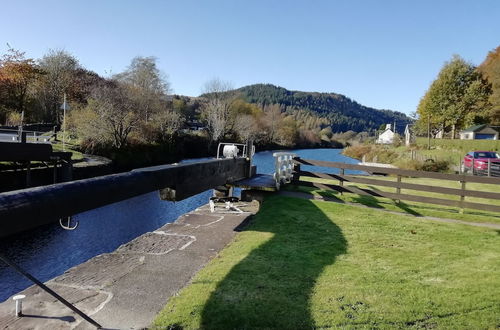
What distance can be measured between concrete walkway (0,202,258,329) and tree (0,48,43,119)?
3961 centimetres

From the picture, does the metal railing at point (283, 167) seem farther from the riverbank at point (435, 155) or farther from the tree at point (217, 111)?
the tree at point (217, 111)

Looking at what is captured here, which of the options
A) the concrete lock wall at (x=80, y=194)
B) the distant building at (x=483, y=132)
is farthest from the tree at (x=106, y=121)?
the distant building at (x=483, y=132)

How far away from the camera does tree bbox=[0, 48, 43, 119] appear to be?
3844 cm

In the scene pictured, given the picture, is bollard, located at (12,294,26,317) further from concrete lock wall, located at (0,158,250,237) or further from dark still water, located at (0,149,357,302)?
dark still water, located at (0,149,357,302)

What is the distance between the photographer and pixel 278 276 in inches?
227

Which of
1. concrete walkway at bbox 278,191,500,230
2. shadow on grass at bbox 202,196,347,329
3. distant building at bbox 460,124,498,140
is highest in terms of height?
distant building at bbox 460,124,498,140

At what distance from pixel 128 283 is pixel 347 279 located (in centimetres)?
370

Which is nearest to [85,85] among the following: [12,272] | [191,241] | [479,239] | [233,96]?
[233,96]

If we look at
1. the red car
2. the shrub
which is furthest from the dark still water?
the red car

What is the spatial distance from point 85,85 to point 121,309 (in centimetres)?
5901

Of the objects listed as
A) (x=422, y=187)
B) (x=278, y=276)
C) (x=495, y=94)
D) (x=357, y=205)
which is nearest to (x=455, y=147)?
(x=495, y=94)

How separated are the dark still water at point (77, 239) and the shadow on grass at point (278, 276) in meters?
6.88

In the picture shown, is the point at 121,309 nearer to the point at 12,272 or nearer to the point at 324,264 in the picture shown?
the point at 324,264

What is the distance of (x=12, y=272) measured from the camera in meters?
10.7
